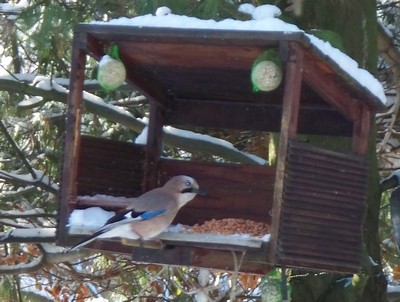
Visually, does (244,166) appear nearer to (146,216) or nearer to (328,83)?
(328,83)

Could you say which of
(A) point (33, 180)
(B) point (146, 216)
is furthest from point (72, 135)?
(A) point (33, 180)

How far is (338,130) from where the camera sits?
3.77 m

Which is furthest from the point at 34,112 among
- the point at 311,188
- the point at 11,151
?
the point at 311,188

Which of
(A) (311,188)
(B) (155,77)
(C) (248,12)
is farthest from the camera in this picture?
(B) (155,77)

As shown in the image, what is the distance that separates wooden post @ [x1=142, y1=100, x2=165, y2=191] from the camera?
3.75 meters

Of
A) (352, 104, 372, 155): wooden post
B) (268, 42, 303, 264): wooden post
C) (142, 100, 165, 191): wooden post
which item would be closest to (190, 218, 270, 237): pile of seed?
(268, 42, 303, 264): wooden post

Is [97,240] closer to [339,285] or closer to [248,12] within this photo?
[248,12]

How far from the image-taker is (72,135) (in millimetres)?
3055

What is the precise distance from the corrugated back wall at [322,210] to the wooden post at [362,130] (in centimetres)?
9

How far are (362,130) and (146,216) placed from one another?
2.92 ft

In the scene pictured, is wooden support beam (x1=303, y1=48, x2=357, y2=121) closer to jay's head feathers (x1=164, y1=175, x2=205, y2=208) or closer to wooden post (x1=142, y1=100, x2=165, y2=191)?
jay's head feathers (x1=164, y1=175, x2=205, y2=208)

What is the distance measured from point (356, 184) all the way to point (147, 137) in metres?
1.12

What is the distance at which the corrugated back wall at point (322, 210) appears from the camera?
111 inches

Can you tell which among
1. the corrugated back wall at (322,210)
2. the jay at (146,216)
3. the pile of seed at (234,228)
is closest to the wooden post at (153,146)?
the pile of seed at (234,228)
